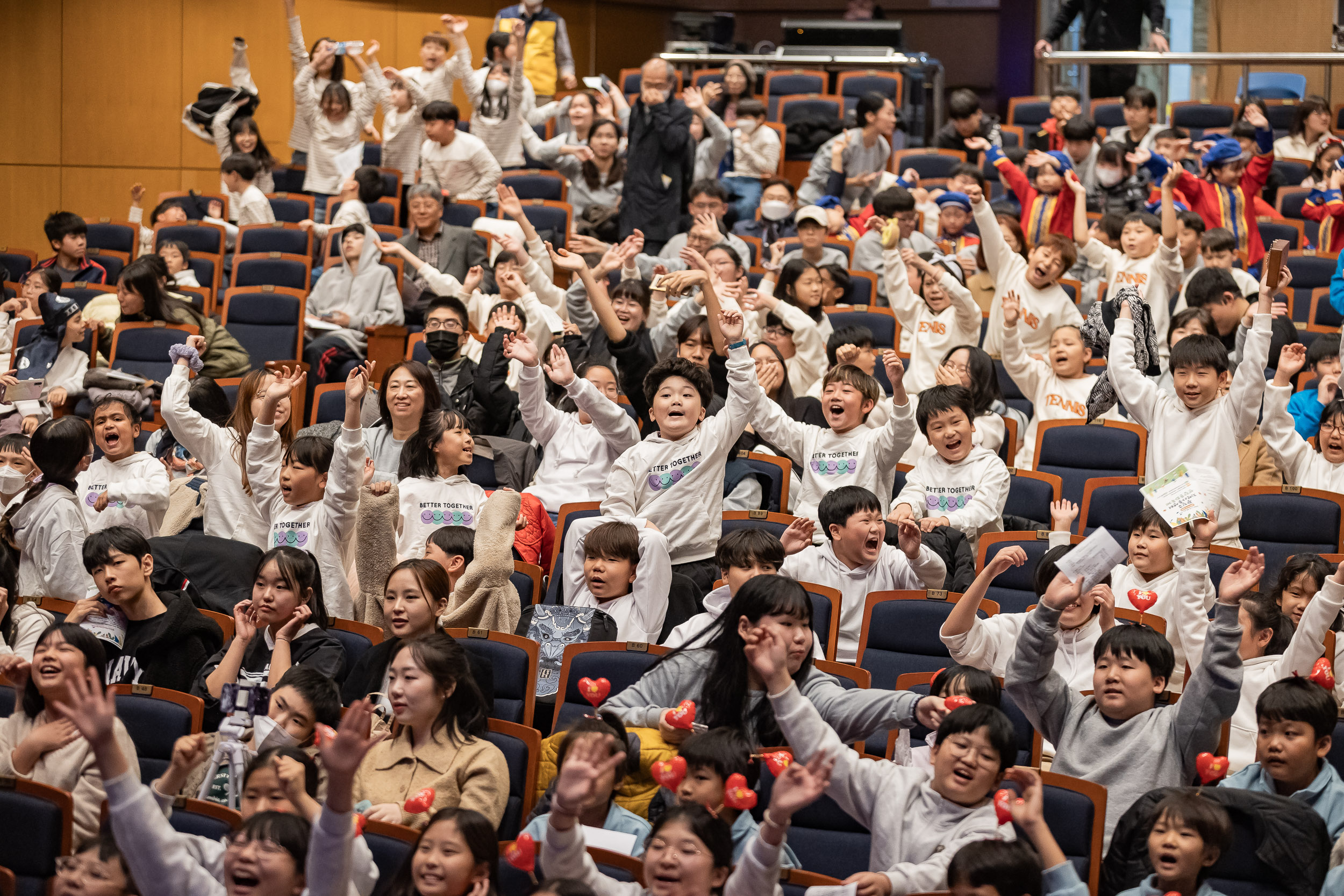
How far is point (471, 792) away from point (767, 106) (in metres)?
8.14

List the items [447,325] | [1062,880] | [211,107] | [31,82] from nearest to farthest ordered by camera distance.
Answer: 1. [1062,880]
2. [447,325]
3. [211,107]
4. [31,82]

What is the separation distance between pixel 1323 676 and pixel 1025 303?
312 centimetres

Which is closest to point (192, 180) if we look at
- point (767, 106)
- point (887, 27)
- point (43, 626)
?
point (767, 106)

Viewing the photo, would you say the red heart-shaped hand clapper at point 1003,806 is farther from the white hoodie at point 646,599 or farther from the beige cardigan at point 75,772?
the beige cardigan at point 75,772

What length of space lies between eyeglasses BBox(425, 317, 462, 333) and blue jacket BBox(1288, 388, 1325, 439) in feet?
10.2

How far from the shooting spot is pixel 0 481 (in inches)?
171

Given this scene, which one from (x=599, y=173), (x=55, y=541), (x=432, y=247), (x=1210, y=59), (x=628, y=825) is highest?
(x=1210, y=59)

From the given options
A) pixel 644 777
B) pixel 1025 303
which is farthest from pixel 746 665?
pixel 1025 303

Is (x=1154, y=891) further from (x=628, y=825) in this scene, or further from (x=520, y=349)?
(x=520, y=349)

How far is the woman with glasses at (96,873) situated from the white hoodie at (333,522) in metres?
1.32

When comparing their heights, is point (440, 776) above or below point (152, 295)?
below

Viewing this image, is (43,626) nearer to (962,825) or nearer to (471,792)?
(471,792)

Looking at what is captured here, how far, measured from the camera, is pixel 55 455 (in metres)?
4.04

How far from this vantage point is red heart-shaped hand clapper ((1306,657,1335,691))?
3.12 m
